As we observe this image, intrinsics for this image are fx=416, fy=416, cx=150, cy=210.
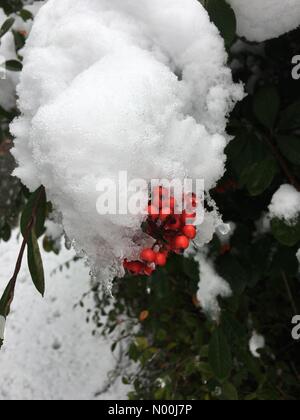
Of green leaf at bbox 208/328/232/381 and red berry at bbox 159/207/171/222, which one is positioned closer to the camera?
red berry at bbox 159/207/171/222

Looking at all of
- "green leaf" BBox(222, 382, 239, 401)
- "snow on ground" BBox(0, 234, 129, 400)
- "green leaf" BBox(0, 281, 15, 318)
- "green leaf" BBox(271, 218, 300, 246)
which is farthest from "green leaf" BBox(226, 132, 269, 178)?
"snow on ground" BBox(0, 234, 129, 400)

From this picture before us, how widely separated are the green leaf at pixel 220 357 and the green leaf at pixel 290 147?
470 mm

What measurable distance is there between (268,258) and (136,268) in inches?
22.8

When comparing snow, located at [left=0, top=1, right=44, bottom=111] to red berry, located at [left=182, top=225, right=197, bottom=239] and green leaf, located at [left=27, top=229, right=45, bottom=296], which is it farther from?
red berry, located at [left=182, top=225, right=197, bottom=239]

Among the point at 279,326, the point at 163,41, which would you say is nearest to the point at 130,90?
the point at 163,41

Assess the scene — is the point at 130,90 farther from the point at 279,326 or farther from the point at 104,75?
the point at 279,326

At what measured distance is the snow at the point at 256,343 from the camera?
1593 mm

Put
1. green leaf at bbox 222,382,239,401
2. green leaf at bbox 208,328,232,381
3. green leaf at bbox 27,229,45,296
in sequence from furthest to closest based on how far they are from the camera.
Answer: green leaf at bbox 222,382,239,401 < green leaf at bbox 208,328,232,381 < green leaf at bbox 27,229,45,296

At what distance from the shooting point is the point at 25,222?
0.73 m

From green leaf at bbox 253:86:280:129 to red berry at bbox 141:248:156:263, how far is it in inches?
20.1

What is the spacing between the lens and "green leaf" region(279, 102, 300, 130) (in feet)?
3.05

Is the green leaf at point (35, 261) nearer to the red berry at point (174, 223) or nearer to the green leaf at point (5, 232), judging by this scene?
the red berry at point (174, 223)

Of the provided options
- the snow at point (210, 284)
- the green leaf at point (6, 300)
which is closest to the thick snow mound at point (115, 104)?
the green leaf at point (6, 300)
